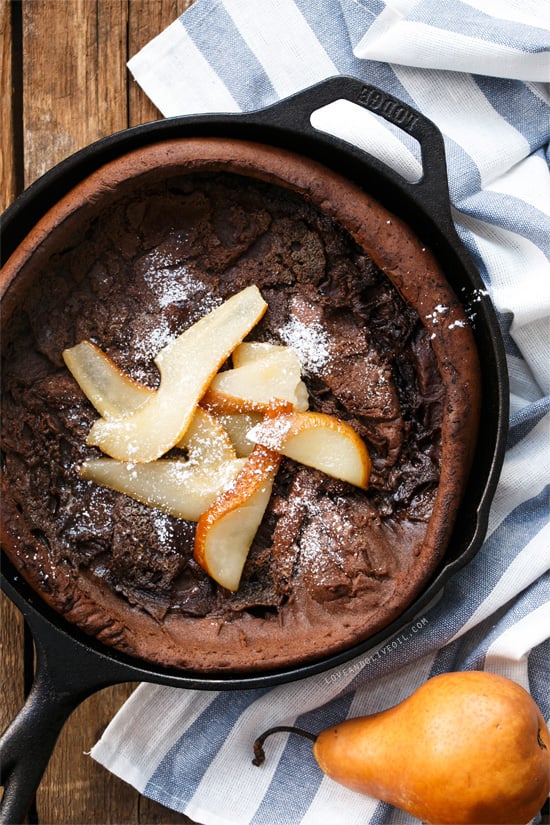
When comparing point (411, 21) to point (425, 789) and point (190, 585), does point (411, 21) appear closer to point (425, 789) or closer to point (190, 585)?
point (190, 585)

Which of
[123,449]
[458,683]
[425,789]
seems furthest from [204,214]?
[425,789]

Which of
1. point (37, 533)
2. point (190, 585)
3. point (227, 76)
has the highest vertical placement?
point (227, 76)

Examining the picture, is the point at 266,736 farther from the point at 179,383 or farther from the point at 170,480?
the point at 179,383

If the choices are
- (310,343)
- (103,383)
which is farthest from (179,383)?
(310,343)

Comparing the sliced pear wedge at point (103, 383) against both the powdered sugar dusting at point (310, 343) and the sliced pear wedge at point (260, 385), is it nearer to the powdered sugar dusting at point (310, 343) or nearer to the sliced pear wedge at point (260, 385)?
the sliced pear wedge at point (260, 385)

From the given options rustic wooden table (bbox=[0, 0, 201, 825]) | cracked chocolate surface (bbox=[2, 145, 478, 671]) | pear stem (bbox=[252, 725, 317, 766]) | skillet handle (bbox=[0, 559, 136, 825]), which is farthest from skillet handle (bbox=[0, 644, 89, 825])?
pear stem (bbox=[252, 725, 317, 766])

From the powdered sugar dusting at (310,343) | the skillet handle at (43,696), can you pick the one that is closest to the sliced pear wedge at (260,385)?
the powdered sugar dusting at (310,343)
